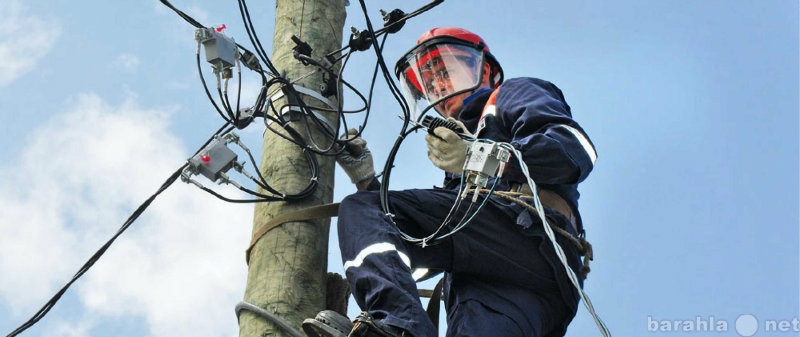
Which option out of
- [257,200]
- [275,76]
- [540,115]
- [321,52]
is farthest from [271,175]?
[540,115]

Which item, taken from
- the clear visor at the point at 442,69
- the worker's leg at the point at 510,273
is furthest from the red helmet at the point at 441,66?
the worker's leg at the point at 510,273

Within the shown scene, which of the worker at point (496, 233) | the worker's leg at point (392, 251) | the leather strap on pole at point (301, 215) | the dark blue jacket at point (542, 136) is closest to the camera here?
the worker's leg at point (392, 251)

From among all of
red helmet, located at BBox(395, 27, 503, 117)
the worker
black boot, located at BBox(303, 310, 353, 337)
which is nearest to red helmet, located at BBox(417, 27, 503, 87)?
red helmet, located at BBox(395, 27, 503, 117)

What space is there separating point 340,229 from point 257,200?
2.15 feet

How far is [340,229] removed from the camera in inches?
194

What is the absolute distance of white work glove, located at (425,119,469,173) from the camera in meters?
4.93

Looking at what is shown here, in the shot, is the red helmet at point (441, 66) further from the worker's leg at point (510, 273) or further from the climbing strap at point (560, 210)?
the worker's leg at point (510, 273)

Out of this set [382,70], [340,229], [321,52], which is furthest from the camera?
[321,52]

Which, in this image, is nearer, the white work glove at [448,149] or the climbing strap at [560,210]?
the white work glove at [448,149]

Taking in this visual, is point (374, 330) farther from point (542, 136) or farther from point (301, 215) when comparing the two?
point (542, 136)

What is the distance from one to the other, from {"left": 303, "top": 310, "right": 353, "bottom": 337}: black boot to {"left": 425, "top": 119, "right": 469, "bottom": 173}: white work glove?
88 centimetres

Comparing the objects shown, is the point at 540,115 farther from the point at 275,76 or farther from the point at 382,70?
the point at 275,76

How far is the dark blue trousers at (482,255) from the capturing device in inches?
190

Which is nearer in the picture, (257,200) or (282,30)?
(257,200)
